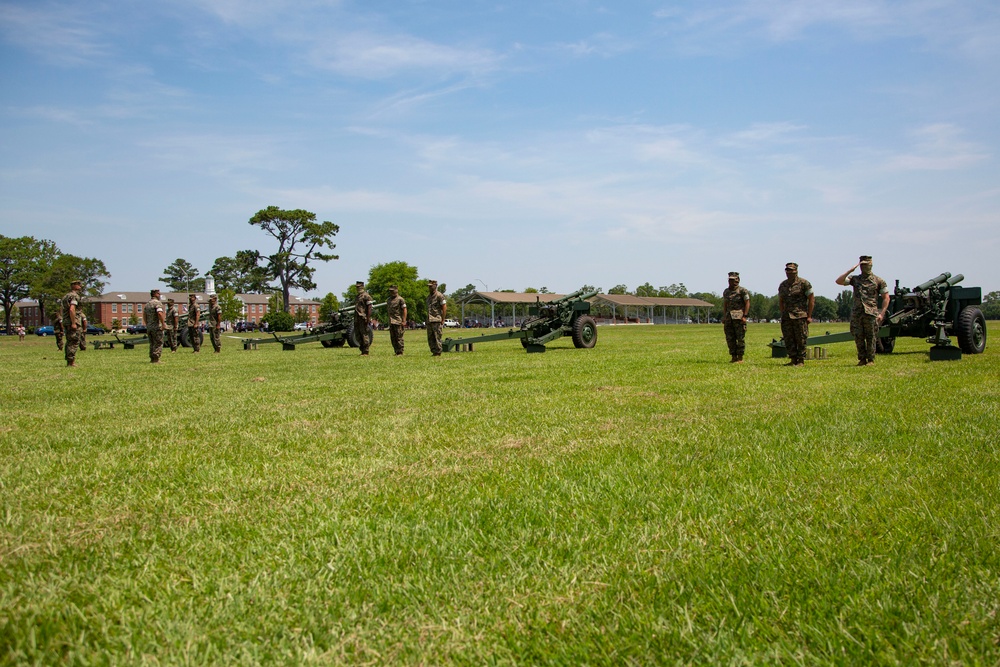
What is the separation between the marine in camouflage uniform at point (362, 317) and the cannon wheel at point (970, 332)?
531 inches

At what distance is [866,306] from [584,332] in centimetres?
876

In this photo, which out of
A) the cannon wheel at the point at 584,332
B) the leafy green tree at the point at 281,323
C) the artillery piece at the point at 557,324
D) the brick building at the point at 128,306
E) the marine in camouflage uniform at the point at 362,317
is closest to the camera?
the marine in camouflage uniform at the point at 362,317

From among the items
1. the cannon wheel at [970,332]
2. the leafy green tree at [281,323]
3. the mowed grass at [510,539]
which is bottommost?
the mowed grass at [510,539]

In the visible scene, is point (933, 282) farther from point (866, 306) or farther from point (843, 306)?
point (843, 306)

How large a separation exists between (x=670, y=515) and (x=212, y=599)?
2022 millimetres

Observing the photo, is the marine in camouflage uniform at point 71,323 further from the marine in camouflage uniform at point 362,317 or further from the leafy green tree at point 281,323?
the leafy green tree at point 281,323

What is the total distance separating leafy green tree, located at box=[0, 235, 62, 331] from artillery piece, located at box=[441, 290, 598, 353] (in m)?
80.8

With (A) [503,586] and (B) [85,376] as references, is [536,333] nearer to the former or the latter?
(B) [85,376]

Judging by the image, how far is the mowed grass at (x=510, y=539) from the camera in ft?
7.52

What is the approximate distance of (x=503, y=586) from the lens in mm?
2670

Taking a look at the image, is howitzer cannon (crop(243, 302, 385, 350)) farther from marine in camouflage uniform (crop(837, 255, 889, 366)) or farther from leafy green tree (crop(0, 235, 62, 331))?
leafy green tree (crop(0, 235, 62, 331))

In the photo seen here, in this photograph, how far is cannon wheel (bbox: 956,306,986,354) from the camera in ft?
47.5

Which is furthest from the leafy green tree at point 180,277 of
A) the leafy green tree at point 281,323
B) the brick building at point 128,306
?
the leafy green tree at point 281,323

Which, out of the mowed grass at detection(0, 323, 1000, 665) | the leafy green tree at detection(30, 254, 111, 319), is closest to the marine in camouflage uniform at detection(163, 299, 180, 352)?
the mowed grass at detection(0, 323, 1000, 665)
